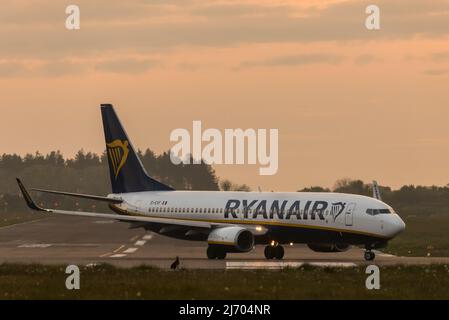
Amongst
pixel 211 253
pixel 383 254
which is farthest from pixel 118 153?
pixel 383 254

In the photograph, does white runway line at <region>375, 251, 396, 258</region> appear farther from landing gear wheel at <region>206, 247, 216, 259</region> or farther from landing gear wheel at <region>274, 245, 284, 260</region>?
landing gear wheel at <region>206, 247, 216, 259</region>

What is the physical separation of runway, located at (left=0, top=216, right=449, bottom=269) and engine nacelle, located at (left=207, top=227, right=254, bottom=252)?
0.71 meters

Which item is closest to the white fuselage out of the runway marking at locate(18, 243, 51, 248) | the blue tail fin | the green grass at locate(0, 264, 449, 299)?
the blue tail fin

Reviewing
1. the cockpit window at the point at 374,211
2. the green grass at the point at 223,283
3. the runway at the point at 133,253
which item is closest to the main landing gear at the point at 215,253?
the runway at the point at 133,253

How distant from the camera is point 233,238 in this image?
56375 millimetres

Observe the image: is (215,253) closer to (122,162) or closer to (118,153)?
(122,162)

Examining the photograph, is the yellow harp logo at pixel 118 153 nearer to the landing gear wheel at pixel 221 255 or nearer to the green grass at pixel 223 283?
the landing gear wheel at pixel 221 255

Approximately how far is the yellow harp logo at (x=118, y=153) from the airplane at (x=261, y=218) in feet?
7.66

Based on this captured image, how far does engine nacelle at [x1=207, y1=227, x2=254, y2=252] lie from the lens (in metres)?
56.4

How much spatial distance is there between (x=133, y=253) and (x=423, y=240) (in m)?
22.7
